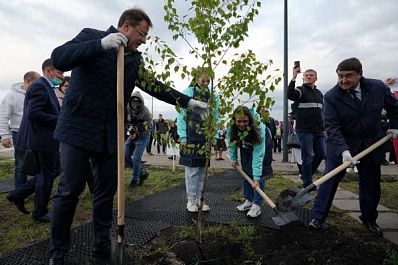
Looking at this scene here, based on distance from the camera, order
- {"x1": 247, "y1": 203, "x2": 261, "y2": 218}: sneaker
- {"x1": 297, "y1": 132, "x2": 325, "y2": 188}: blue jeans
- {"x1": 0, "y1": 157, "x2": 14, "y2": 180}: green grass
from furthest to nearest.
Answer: {"x1": 0, "y1": 157, "x2": 14, "y2": 180}: green grass → {"x1": 297, "y1": 132, "x2": 325, "y2": 188}: blue jeans → {"x1": 247, "y1": 203, "x2": 261, "y2": 218}: sneaker

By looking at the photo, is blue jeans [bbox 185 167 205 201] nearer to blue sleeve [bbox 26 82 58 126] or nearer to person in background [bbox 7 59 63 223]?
person in background [bbox 7 59 63 223]

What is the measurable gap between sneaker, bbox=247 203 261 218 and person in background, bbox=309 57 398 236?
71cm

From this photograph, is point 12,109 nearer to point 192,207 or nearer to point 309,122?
point 192,207

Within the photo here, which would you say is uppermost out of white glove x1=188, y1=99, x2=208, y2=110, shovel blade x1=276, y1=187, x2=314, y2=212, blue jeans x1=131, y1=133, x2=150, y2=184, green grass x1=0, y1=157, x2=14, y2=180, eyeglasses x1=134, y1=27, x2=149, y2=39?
eyeglasses x1=134, y1=27, x2=149, y2=39

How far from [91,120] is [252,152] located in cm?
226

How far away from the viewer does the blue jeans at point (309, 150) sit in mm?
5535

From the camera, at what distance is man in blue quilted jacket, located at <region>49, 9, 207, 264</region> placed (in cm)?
255

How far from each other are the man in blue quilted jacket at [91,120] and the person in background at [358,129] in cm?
212

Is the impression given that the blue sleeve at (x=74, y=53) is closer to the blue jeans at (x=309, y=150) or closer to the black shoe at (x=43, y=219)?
the black shoe at (x=43, y=219)

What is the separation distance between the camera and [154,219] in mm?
4090

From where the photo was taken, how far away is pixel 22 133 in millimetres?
4414

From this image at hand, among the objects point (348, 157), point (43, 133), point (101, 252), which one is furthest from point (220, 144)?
point (101, 252)

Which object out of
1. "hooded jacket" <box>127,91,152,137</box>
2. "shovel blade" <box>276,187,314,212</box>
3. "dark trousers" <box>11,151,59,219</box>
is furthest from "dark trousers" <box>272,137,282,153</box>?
"dark trousers" <box>11,151,59,219</box>

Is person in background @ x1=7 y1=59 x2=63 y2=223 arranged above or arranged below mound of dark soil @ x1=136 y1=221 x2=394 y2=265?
above
